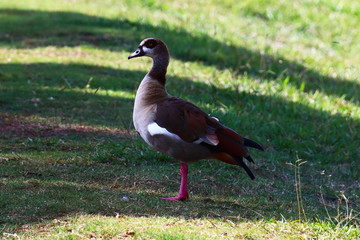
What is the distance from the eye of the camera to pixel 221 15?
683 inches

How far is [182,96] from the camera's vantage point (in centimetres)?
956

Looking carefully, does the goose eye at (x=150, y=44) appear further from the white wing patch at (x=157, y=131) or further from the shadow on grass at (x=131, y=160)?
the shadow on grass at (x=131, y=160)

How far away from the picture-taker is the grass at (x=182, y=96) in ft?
15.9

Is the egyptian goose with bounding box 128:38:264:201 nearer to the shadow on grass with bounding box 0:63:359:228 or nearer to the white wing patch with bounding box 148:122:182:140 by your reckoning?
the white wing patch with bounding box 148:122:182:140

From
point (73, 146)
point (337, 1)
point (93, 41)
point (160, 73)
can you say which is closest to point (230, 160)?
point (160, 73)

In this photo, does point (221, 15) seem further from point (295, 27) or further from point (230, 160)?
point (230, 160)

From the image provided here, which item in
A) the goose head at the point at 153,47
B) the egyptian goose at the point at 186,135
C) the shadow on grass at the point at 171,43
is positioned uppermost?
the goose head at the point at 153,47

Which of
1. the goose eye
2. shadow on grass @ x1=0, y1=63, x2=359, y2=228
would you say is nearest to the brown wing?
shadow on grass @ x1=0, y1=63, x2=359, y2=228

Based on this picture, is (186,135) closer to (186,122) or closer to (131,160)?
(186,122)

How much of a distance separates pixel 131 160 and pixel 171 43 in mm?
6630

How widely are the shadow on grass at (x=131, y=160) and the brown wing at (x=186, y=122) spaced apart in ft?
2.18

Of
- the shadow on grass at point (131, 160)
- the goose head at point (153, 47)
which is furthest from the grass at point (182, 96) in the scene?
the goose head at point (153, 47)

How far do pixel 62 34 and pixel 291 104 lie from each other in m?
6.02

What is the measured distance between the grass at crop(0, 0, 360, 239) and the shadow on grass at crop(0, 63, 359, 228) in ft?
0.07
